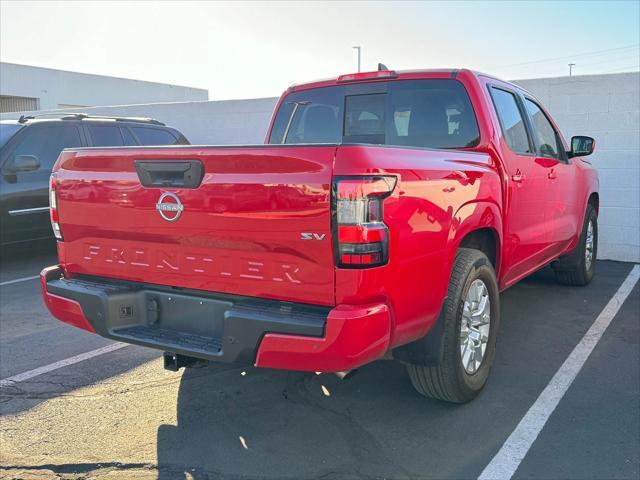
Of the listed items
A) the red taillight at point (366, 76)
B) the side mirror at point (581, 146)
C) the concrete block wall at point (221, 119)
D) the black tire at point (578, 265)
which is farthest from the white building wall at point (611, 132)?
the red taillight at point (366, 76)

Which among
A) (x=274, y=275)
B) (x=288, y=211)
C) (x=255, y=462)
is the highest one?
(x=288, y=211)

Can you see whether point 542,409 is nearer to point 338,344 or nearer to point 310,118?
point 338,344

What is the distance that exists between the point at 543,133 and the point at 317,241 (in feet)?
11.3

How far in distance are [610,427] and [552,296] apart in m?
3.06

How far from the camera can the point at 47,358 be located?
463 cm

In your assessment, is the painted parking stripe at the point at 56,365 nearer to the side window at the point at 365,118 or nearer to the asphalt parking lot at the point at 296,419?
the asphalt parking lot at the point at 296,419

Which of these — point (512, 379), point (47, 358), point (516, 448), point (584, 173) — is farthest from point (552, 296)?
point (47, 358)

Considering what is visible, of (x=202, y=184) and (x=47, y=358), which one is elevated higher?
(x=202, y=184)

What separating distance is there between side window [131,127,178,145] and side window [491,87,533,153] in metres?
5.92

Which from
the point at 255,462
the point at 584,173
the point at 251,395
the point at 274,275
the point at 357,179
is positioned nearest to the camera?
the point at 357,179

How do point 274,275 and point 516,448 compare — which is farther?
point 516,448

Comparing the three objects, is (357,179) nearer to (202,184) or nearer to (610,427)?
(202,184)

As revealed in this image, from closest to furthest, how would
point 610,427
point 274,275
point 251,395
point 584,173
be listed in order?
point 274,275 → point 610,427 → point 251,395 → point 584,173

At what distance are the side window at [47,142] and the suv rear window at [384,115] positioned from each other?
14.5 feet
